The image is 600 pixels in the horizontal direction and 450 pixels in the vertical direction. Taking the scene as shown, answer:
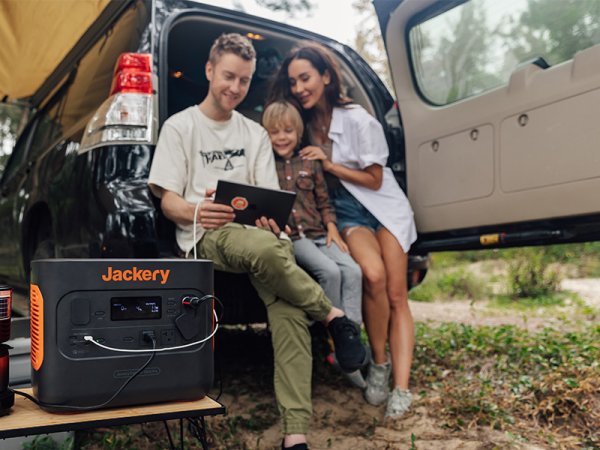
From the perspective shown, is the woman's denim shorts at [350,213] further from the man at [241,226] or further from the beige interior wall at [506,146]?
the man at [241,226]

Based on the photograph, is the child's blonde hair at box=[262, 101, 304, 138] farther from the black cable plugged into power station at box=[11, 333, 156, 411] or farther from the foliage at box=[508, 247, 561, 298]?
the foliage at box=[508, 247, 561, 298]

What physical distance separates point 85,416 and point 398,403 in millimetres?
1454

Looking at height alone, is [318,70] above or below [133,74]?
above

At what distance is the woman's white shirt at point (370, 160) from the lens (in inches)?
110

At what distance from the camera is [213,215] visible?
88.4 inches

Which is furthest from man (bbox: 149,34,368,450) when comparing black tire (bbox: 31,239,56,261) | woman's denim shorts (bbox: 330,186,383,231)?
black tire (bbox: 31,239,56,261)

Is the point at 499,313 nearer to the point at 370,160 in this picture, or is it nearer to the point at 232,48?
the point at 370,160

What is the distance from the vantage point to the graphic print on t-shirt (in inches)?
97.6

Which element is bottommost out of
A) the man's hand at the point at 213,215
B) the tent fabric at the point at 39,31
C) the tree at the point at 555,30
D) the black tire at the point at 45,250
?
the black tire at the point at 45,250

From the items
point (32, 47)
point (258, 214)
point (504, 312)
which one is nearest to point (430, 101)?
point (258, 214)

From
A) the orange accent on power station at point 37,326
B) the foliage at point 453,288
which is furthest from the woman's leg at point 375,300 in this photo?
the foliage at point 453,288

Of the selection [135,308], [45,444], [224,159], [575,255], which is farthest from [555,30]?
[575,255]

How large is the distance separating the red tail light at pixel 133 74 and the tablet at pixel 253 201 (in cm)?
49

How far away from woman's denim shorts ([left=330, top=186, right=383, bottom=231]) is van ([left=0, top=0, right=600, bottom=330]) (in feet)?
0.90
